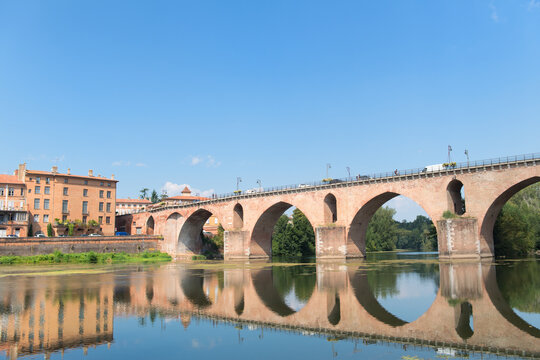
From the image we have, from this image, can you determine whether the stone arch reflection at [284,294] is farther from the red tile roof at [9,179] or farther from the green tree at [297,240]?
the green tree at [297,240]

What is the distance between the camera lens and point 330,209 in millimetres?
57281

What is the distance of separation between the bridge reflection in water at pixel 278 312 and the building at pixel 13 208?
4451cm

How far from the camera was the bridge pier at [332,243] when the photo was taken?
53.3 meters

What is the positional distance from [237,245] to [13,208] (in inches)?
1392

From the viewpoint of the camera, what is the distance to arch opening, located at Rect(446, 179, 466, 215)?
150ft

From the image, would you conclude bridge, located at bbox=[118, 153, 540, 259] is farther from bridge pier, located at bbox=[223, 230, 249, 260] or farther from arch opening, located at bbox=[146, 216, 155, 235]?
arch opening, located at bbox=[146, 216, 155, 235]

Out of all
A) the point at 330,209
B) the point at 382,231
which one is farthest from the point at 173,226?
the point at 382,231

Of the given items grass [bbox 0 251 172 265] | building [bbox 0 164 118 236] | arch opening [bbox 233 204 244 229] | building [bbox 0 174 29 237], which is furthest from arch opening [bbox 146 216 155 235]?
arch opening [bbox 233 204 244 229]

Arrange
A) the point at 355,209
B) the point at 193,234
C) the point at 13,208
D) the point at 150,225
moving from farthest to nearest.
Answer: the point at 150,225, the point at 193,234, the point at 13,208, the point at 355,209

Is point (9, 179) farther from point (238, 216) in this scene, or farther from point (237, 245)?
point (237, 245)

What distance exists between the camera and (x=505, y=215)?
5406cm

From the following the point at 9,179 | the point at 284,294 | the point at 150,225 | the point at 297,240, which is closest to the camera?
the point at 284,294

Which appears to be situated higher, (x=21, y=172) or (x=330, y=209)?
(x=21, y=172)

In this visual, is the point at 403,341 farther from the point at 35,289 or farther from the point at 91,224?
the point at 91,224
